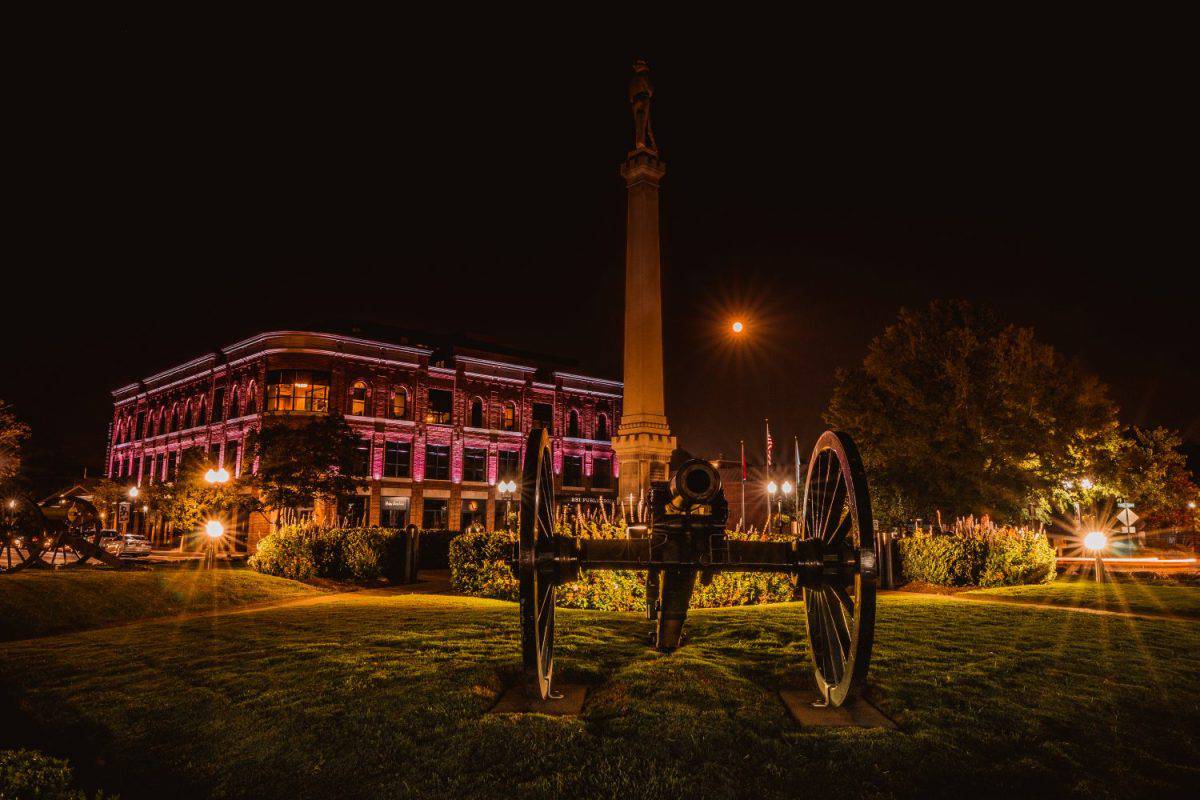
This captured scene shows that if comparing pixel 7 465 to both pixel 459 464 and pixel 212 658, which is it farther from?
pixel 212 658

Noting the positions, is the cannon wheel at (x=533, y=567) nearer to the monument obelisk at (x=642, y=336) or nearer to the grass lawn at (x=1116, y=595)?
the grass lawn at (x=1116, y=595)

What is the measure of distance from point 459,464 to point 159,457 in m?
23.3

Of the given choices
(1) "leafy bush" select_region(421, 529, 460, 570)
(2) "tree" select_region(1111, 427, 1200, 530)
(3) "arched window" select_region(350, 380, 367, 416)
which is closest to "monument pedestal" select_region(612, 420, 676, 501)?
(1) "leafy bush" select_region(421, 529, 460, 570)

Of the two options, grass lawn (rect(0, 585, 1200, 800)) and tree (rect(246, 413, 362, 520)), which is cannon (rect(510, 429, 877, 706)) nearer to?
grass lawn (rect(0, 585, 1200, 800))

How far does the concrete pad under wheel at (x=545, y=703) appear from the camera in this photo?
17.1 ft

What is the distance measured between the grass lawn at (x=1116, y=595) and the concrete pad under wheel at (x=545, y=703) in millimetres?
11611

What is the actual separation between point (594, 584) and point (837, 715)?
7323 millimetres

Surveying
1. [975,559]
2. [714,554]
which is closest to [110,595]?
[714,554]

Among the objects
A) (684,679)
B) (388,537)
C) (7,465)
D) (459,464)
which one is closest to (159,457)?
(7,465)

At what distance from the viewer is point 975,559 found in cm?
1806

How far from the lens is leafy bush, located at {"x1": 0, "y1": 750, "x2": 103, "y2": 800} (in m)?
4.02

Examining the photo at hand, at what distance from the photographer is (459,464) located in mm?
49000

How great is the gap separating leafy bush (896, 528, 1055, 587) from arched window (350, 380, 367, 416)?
34.9 meters

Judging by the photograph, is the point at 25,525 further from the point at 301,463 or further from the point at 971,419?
the point at 971,419
